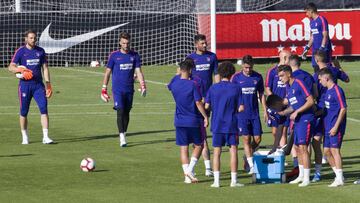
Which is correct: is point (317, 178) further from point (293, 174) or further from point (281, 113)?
point (281, 113)

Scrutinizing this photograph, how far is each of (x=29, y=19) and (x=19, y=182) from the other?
20.1 meters

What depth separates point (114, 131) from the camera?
1006 inches

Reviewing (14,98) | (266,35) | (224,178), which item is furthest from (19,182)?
(266,35)

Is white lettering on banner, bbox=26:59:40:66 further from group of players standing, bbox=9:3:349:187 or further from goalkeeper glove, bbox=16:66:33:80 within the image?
group of players standing, bbox=9:3:349:187

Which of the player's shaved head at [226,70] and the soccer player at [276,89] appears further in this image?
the soccer player at [276,89]

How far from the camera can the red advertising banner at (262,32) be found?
39656 millimetres

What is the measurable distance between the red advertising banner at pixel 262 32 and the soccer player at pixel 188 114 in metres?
21.1

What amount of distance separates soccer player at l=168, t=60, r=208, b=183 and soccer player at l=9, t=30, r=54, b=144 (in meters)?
5.83

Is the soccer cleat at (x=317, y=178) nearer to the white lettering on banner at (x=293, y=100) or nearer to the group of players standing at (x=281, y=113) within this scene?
the group of players standing at (x=281, y=113)

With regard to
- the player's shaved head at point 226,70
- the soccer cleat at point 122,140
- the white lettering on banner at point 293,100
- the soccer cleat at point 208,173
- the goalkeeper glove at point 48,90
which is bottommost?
the soccer cleat at point 208,173

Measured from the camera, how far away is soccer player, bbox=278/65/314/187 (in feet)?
58.7

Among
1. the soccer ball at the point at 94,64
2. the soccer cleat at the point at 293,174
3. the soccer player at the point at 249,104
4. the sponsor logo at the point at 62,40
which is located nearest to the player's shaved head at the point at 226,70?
the soccer player at the point at 249,104

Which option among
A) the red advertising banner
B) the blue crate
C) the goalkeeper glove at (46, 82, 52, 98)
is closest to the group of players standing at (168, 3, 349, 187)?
the blue crate

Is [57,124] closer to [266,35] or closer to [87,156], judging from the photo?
[87,156]
